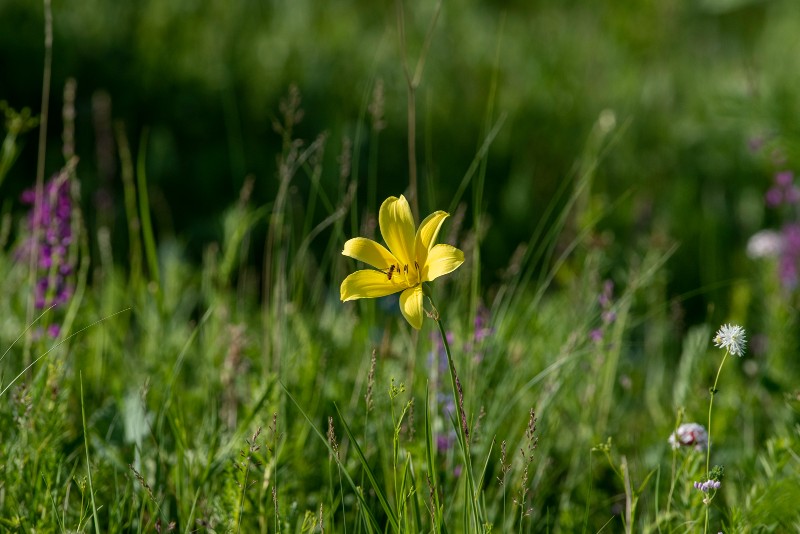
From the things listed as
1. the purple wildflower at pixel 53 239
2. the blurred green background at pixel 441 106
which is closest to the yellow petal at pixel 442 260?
the purple wildflower at pixel 53 239

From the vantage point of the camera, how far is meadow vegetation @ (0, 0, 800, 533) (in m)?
1.52

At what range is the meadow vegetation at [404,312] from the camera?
4.99ft

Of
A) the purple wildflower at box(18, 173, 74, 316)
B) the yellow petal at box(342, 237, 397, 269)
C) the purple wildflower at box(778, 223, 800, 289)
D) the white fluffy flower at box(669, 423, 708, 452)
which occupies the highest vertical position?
the yellow petal at box(342, 237, 397, 269)

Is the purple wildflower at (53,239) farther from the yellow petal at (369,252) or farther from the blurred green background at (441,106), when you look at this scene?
the blurred green background at (441,106)

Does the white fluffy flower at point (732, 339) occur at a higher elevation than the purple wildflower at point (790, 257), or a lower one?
higher

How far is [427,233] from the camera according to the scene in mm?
1270

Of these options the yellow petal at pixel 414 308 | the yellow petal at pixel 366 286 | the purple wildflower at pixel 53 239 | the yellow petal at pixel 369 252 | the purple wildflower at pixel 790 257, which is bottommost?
the purple wildflower at pixel 790 257

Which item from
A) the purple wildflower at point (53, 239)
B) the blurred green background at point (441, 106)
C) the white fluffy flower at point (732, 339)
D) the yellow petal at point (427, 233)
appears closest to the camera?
the white fluffy flower at point (732, 339)

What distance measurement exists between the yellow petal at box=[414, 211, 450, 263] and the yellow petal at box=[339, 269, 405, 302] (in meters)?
0.06

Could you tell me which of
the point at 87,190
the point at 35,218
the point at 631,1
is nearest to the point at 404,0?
the point at 631,1

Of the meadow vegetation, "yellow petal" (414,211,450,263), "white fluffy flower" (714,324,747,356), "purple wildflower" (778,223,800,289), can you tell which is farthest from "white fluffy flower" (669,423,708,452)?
"purple wildflower" (778,223,800,289)

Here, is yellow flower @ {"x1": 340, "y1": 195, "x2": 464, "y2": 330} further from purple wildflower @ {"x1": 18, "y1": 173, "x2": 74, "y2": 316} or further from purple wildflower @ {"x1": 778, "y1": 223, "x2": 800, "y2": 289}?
purple wildflower @ {"x1": 778, "y1": 223, "x2": 800, "y2": 289}

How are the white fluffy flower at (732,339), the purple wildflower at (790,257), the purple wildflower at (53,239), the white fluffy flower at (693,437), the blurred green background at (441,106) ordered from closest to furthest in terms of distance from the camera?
the white fluffy flower at (732,339) < the white fluffy flower at (693,437) < the purple wildflower at (53,239) < the purple wildflower at (790,257) < the blurred green background at (441,106)

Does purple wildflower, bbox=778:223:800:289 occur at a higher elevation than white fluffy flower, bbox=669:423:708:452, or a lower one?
lower
